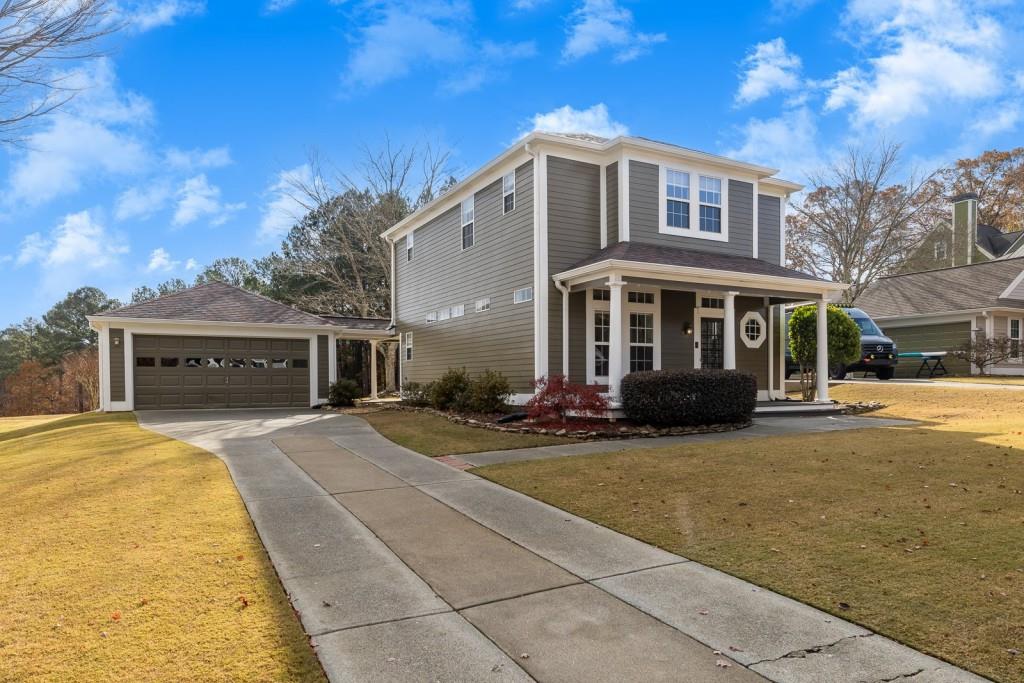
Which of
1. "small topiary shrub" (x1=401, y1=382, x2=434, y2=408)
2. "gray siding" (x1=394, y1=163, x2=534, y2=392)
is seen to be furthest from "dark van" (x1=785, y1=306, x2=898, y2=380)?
"small topiary shrub" (x1=401, y1=382, x2=434, y2=408)

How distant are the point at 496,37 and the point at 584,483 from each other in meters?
14.1

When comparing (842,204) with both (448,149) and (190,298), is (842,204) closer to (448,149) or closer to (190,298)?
(448,149)

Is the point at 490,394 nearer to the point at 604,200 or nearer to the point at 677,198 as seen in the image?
the point at 604,200

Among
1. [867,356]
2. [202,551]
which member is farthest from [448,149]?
[202,551]

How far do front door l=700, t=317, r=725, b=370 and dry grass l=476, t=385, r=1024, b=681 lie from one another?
5612mm

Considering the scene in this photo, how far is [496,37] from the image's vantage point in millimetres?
16578

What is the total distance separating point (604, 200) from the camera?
1408cm

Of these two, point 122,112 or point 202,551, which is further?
point 122,112

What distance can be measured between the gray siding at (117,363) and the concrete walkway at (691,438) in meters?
14.1

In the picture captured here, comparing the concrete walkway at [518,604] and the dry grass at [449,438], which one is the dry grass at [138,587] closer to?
the concrete walkway at [518,604]

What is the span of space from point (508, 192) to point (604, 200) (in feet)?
7.86

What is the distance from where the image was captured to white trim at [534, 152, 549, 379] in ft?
43.4

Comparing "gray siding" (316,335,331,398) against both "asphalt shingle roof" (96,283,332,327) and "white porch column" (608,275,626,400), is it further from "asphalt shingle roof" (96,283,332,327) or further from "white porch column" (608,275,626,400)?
"white porch column" (608,275,626,400)

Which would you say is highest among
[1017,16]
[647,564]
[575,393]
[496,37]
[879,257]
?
[496,37]
